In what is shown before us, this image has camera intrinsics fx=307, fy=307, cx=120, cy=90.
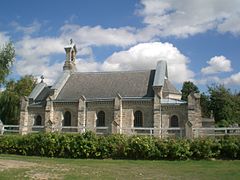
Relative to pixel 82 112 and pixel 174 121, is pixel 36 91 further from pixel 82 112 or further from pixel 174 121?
pixel 174 121

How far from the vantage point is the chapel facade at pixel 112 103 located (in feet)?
119

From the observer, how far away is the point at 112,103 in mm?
37875

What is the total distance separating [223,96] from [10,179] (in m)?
53.2

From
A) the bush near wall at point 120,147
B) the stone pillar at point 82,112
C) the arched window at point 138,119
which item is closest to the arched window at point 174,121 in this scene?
the arched window at point 138,119

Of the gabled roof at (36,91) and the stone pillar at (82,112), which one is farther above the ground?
the gabled roof at (36,91)

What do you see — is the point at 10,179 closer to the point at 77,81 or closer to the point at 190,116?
the point at 190,116

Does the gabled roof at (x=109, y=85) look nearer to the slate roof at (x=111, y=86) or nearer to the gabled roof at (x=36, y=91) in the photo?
the slate roof at (x=111, y=86)

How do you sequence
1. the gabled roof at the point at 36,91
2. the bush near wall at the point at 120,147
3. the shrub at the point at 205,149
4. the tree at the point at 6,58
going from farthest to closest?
the gabled roof at the point at 36,91, the tree at the point at 6,58, the bush near wall at the point at 120,147, the shrub at the point at 205,149

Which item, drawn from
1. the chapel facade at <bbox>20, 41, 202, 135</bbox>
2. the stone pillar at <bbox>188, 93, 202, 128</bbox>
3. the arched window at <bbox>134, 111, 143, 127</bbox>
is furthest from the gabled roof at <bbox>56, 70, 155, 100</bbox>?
the stone pillar at <bbox>188, 93, 202, 128</bbox>

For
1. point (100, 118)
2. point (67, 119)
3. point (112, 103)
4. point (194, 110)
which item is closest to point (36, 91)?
point (67, 119)

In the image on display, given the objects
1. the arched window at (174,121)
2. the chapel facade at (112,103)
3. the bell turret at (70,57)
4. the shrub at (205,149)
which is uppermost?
the bell turret at (70,57)

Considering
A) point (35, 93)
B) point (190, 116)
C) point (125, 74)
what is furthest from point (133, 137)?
point (35, 93)

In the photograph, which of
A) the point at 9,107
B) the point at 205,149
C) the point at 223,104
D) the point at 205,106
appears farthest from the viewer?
the point at 205,106

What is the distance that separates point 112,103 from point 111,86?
3.66m
